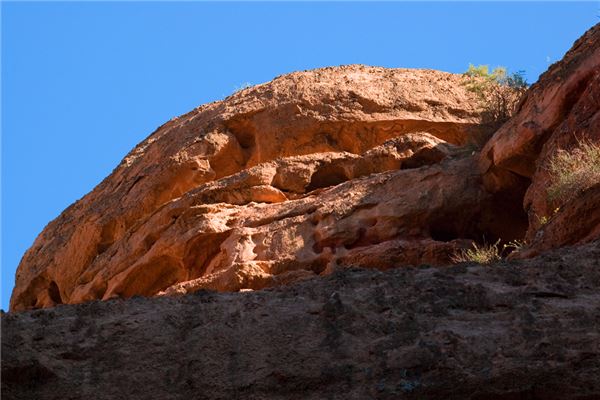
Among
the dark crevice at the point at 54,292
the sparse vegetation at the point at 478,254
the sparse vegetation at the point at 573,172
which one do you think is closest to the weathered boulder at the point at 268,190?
the dark crevice at the point at 54,292

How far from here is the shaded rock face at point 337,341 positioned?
10070 millimetres

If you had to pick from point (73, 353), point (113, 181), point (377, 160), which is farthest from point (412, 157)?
point (73, 353)

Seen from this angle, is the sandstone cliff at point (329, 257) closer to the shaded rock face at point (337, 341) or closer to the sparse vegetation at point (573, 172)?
the shaded rock face at point (337, 341)

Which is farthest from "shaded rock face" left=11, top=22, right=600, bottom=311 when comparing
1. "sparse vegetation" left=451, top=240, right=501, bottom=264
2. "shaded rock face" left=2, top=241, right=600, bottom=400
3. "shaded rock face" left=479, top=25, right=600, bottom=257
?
"shaded rock face" left=2, top=241, right=600, bottom=400

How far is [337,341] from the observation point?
419 inches

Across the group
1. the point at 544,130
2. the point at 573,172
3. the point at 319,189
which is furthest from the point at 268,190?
the point at 573,172

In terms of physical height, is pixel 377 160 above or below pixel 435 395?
above

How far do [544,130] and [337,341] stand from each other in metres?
8.43

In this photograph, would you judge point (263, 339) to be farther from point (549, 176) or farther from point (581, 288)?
point (549, 176)

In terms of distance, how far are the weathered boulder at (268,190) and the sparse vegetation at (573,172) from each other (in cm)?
210

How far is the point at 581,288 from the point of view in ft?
37.6

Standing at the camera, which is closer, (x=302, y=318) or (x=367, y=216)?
(x=302, y=318)

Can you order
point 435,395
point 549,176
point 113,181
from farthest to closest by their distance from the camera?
1. point 113,181
2. point 549,176
3. point 435,395

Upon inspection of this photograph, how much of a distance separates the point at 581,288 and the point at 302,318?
8.02ft
